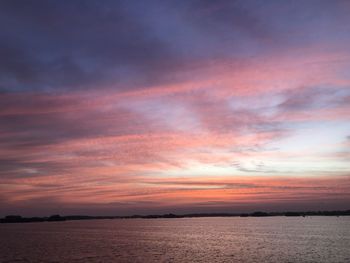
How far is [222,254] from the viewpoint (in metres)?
81.6

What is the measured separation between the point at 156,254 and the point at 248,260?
66.1 ft

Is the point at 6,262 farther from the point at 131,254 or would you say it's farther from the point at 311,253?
the point at 311,253

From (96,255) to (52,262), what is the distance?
1153 cm

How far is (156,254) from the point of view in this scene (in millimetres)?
82062

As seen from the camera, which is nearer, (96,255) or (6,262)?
(6,262)

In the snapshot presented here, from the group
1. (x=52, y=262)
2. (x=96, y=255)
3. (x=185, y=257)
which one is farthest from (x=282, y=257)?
(x=52, y=262)

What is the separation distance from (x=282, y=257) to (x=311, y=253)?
10064 mm

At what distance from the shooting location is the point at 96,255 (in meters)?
80.4

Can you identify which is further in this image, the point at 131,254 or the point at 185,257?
the point at 131,254

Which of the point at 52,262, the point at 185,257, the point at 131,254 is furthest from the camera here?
the point at 131,254

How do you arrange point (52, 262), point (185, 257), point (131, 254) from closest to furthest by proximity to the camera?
point (52, 262), point (185, 257), point (131, 254)

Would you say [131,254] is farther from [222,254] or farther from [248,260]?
[248,260]

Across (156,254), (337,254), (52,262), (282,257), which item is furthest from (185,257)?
(337,254)

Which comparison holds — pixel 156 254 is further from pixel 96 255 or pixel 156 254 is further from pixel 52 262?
pixel 52 262
